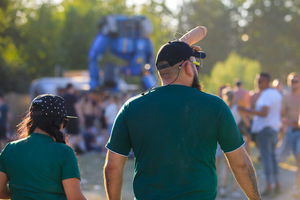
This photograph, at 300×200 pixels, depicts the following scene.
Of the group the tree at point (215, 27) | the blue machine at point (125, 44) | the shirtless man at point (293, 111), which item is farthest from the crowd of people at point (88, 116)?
the tree at point (215, 27)

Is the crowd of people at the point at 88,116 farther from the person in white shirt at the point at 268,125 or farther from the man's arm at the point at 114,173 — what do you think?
the man's arm at the point at 114,173

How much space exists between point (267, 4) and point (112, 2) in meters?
16.8

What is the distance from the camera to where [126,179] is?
377 inches

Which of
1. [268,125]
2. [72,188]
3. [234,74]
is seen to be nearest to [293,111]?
[268,125]

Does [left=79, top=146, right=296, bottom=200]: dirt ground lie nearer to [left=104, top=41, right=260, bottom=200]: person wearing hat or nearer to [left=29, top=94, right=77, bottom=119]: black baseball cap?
[left=29, top=94, right=77, bottom=119]: black baseball cap

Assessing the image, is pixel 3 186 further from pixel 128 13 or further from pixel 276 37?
pixel 128 13

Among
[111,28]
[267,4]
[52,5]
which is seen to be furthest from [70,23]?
[111,28]

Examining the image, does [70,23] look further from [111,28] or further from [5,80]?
[111,28]

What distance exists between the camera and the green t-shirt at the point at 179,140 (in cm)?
273

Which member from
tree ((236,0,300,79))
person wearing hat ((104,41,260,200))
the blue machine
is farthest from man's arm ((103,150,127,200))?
tree ((236,0,300,79))

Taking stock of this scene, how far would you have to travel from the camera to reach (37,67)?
143 feet

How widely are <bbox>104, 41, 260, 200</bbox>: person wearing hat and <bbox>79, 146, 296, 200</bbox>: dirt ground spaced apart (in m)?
4.95

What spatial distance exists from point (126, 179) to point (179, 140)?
7001mm

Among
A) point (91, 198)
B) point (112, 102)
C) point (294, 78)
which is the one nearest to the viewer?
point (91, 198)
